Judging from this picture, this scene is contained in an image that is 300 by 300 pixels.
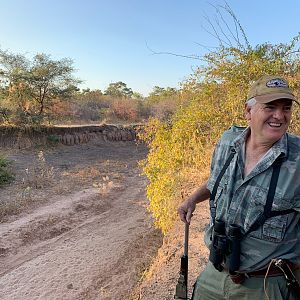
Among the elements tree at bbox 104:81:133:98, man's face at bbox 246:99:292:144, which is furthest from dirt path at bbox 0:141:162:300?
tree at bbox 104:81:133:98

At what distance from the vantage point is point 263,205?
64.9 inches

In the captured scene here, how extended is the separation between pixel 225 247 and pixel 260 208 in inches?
10.6

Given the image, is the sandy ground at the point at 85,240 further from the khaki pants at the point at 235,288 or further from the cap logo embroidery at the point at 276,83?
the cap logo embroidery at the point at 276,83

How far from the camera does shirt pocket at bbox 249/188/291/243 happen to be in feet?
5.28

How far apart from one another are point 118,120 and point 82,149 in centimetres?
704

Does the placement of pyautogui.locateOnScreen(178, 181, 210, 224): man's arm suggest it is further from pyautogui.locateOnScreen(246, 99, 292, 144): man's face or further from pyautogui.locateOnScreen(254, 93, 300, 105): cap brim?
pyautogui.locateOnScreen(254, 93, 300, 105): cap brim

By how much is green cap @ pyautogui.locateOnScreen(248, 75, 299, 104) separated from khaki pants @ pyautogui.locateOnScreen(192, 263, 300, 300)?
2.68 ft

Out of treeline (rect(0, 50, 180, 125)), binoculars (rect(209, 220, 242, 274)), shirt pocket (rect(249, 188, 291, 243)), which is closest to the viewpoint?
shirt pocket (rect(249, 188, 291, 243))

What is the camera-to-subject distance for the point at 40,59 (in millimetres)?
19266

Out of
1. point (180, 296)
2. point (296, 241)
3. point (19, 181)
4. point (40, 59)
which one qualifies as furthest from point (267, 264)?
point (40, 59)

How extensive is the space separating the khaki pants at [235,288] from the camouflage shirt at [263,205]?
0.27ft

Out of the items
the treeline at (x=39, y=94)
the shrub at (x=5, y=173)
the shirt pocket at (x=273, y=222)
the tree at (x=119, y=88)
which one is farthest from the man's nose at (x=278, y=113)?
the tree at (x=119, y=88)

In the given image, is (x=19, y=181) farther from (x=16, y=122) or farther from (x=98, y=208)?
(x=16, y=122)

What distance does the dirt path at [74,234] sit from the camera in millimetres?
5277
